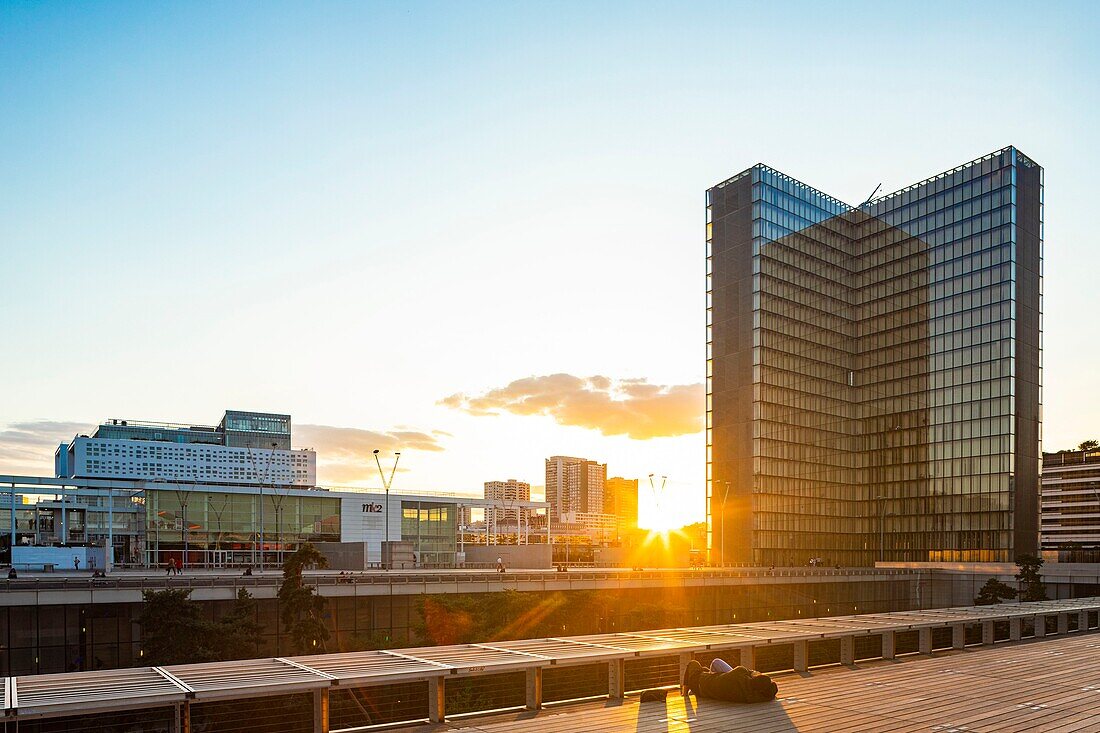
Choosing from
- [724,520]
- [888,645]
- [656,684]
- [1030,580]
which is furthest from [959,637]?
[724,520]

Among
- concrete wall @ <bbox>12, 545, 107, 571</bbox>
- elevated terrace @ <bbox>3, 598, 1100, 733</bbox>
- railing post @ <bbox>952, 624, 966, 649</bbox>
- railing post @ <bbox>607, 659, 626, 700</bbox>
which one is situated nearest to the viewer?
elevated terrace @ <bbox>3, 598, 1100, 733</bbox>

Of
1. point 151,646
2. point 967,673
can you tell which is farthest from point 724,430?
point 967,673

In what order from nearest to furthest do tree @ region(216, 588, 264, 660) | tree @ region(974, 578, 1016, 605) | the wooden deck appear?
the wooden deck → tree @ region(216, 588, 264, 660) → tree @ region(974, 578, 1016, 605)

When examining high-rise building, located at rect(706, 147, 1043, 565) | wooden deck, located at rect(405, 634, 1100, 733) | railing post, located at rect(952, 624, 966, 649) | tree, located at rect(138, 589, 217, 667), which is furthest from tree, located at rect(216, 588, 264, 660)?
high-rise building, located at rect(706, 147, 1043, 565)

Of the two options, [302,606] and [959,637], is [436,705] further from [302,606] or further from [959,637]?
[302,606]

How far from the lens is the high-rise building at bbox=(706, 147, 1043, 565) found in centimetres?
11869

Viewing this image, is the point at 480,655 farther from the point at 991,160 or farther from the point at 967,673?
the point at 991,160

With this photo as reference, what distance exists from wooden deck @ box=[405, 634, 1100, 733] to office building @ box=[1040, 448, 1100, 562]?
560 ft

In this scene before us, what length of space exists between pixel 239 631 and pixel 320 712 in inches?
1265

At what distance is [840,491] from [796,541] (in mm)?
13439

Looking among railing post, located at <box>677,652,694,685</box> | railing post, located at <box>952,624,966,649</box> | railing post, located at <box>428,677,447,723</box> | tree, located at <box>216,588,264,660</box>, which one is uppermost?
railing post, located at <box>428,677,447,723</box>

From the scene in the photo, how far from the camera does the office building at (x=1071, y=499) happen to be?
173 m

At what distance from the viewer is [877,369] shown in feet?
449

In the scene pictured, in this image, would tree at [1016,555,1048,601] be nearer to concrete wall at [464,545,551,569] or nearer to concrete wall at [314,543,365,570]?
concrete wall at [464,545,551,569]
